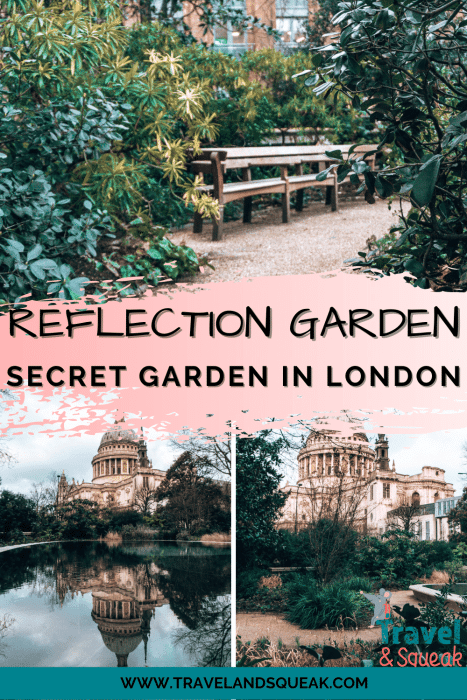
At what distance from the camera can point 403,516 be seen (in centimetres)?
207

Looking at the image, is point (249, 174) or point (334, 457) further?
point (249, 174)

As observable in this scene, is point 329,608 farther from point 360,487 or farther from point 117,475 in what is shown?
point 117,475

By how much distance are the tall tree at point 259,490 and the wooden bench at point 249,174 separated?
11.2 feet

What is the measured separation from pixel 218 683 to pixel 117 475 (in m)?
0.74

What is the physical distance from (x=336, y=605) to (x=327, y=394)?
2.26 ft

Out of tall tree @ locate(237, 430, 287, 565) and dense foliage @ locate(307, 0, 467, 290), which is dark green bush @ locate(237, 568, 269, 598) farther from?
dense foliage @ locate(307, 0, 467, 290)

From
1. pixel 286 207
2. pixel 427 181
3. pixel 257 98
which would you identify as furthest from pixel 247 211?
pixel 427 181

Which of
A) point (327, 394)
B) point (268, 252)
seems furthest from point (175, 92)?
point (327, 394)

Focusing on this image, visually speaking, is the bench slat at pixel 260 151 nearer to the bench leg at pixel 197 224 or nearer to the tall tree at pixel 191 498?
the bench leg at pixel 197 224

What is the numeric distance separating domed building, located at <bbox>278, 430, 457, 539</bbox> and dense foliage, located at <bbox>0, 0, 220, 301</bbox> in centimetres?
164

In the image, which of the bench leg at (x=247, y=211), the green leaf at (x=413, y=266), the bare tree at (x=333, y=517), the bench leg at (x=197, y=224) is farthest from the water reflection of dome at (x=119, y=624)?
the bench leg at (x=247, y=211)

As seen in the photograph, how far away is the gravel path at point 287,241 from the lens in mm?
4699

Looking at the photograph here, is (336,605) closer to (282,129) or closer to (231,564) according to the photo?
(231,564)

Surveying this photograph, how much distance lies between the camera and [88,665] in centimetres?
193
